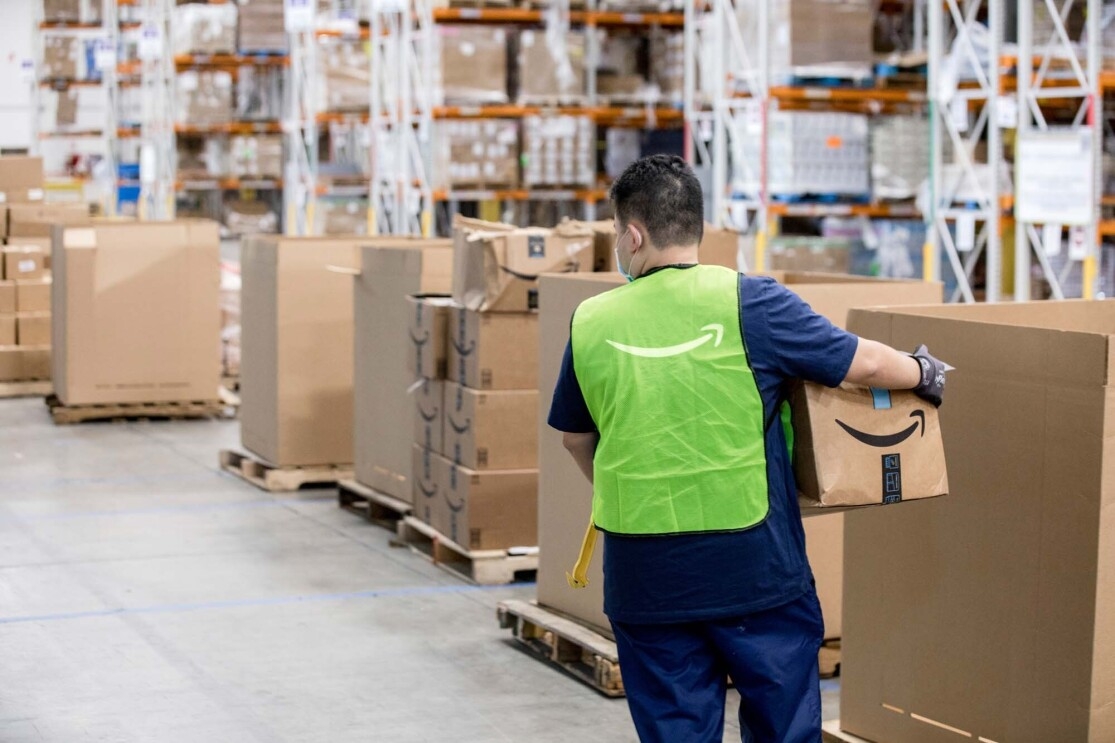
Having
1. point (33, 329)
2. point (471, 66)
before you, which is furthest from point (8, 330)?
point (471, 66)

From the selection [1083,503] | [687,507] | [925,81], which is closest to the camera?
[687,507]

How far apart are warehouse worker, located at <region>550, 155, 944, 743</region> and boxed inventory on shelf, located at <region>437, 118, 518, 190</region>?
11.0 metres

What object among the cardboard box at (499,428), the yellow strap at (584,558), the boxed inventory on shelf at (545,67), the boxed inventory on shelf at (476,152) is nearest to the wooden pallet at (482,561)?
the cardboard box at (499,428)

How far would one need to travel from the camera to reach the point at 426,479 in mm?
7012

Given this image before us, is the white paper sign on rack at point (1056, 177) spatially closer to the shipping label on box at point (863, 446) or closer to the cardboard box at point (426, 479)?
the cardboard box at point (426, 479)

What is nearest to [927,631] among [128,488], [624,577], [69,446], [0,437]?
[624,577]

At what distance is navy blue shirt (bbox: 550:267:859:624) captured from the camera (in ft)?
9.61

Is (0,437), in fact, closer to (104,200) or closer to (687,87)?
(687,87)

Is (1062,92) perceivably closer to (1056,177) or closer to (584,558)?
(1056,177)

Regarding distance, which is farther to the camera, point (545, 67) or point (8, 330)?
point (545, 67)

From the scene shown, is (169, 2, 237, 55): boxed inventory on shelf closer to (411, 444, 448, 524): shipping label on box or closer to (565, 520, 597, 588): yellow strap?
(411, 444, 448, 524): shipping label on box

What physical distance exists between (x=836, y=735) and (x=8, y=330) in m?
9.75

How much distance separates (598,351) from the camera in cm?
299

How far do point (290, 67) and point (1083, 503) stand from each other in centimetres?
1677
